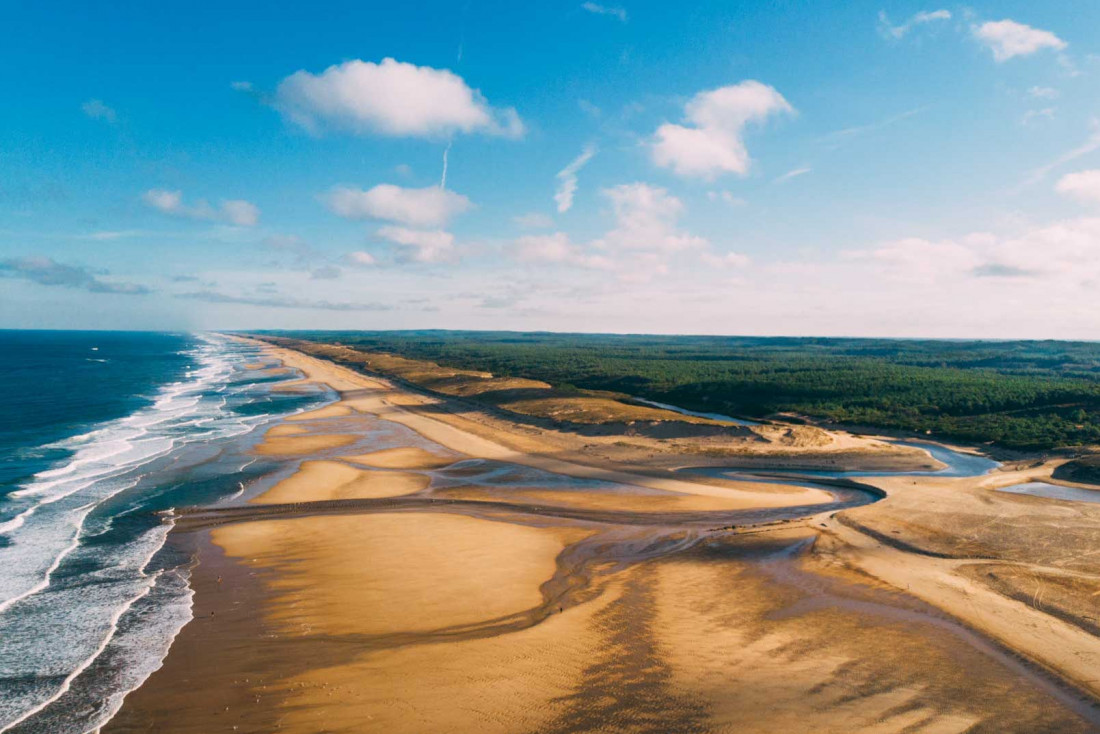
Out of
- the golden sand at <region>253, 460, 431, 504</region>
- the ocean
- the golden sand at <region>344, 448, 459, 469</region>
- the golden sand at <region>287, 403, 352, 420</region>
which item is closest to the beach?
the golden sand at <region>253, 460, 431, 504</region>

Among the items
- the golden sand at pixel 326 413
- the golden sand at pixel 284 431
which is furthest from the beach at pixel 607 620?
the golden sand at pixel 326 413

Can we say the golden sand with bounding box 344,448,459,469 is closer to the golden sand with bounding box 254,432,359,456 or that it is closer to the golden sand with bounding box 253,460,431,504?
the golden sand with bounding box 253,460,431,504

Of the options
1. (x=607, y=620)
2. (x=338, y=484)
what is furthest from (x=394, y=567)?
(x=338, y=484)

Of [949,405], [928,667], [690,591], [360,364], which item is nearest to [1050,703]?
[928,667]

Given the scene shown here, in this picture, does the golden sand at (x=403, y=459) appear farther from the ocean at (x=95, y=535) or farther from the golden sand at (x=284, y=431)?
the golden sand at (x=284, y=431)

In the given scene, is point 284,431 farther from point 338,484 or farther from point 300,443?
point 338,484

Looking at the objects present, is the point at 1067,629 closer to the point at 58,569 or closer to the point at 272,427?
the point at 58,569
